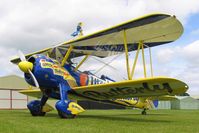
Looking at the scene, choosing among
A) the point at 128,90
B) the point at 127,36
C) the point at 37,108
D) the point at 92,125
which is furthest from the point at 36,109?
the point at 92,125

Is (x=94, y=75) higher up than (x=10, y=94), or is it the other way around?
(x=10, y=94)

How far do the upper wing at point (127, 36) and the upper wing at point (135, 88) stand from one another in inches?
95.6

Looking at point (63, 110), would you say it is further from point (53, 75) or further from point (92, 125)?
point (92, 125)

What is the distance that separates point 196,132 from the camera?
26.6ft

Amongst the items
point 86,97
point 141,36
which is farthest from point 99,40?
point 86,97

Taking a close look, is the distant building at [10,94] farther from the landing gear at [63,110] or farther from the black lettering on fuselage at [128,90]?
the landing gear at [63,110]

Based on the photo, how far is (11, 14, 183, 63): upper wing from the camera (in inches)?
510

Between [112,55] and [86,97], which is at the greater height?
[112,55]

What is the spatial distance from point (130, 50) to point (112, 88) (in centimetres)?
434

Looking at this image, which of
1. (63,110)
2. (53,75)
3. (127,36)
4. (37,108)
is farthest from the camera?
(37,108)

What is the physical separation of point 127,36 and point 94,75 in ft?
9.26

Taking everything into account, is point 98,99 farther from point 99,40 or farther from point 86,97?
point 99,40

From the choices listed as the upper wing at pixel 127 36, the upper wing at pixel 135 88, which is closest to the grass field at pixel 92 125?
the upper wing at pixel 135 88

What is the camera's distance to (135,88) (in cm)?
1330
